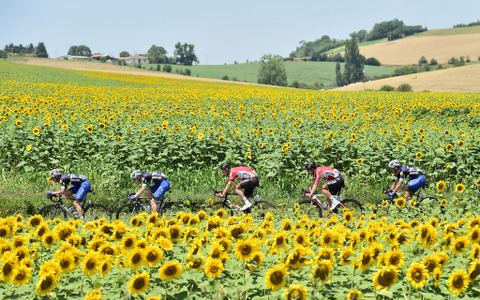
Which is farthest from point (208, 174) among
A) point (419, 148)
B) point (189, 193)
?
point (419, 148)

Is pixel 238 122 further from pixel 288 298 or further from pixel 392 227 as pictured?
pixel 288 298

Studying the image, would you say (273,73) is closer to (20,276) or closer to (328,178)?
(328,178)

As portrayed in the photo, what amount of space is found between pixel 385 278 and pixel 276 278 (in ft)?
2.89

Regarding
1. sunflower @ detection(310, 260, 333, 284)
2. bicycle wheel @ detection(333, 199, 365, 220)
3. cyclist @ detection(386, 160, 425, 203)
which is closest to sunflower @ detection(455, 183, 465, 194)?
cyclist @ detection(386, 160, 425, 203)

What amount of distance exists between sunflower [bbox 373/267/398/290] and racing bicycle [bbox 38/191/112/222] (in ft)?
24.2

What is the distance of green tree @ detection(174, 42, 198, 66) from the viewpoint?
483ft

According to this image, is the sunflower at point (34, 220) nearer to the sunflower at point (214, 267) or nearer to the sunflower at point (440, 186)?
the sunflower at point (214, 267)

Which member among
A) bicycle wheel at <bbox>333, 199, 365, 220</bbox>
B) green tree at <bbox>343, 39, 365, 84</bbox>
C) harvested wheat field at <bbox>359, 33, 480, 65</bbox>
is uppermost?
harvested wheat field at <bbox>359, 33, 480, 65</bbox>

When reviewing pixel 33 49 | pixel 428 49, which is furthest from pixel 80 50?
pixel 428 49

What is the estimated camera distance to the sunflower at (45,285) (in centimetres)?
327

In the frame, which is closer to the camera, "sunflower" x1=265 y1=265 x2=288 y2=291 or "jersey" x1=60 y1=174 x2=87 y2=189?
"sunflower" x1=265 y1=265 x2=288 y2=291

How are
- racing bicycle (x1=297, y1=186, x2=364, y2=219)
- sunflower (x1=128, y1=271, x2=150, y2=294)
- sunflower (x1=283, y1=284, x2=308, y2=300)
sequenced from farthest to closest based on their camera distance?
racing bicycle (x1=297, y1=186, x2=364, y2=219) < sunflower (x1=128, y1=271, x2=150, y2=294) < sunflower (x1=283, y1=284, x2=308, y2=300)

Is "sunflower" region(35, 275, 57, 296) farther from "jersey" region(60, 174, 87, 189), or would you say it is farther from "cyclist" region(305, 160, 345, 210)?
"cyclist" region(305, 160, 345, 210)

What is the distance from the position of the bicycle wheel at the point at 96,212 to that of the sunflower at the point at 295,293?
736cm
